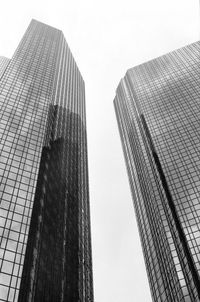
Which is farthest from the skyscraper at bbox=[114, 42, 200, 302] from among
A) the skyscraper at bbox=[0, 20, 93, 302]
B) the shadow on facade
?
the shadow on facade

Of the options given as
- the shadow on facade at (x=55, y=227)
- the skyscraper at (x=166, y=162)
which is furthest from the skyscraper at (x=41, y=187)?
the skyscraper at (x=166, y=162)

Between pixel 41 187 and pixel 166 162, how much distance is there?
36181 millimetres

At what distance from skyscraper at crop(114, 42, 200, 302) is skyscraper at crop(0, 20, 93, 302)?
724 inches

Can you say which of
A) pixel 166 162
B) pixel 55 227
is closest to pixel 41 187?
pixel 55 227

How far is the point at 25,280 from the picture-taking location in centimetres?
6825

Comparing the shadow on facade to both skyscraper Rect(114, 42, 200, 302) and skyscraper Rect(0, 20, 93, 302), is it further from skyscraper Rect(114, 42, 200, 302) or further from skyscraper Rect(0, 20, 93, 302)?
skyscraper Rect(114, 42, 200, 302)

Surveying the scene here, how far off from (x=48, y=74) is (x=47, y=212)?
2425 inches

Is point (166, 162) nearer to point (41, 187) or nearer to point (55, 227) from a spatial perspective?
point (55, 227)

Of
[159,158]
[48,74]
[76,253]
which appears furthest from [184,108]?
[76,253]

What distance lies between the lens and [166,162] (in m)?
111

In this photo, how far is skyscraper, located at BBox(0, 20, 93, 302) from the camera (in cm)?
7244

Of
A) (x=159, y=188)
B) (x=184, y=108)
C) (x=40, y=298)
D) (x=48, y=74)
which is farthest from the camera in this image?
(x=48, y=74)

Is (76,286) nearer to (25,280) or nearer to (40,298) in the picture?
(40,298)

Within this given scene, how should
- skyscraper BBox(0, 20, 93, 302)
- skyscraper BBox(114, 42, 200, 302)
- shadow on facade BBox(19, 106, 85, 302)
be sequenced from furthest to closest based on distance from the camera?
skyscraper BBox(114, 42, 200, 302) → shadow on facade BBox(19, 106, 85, 302) → skyscraper BBox(0, 20, 93, 302)
